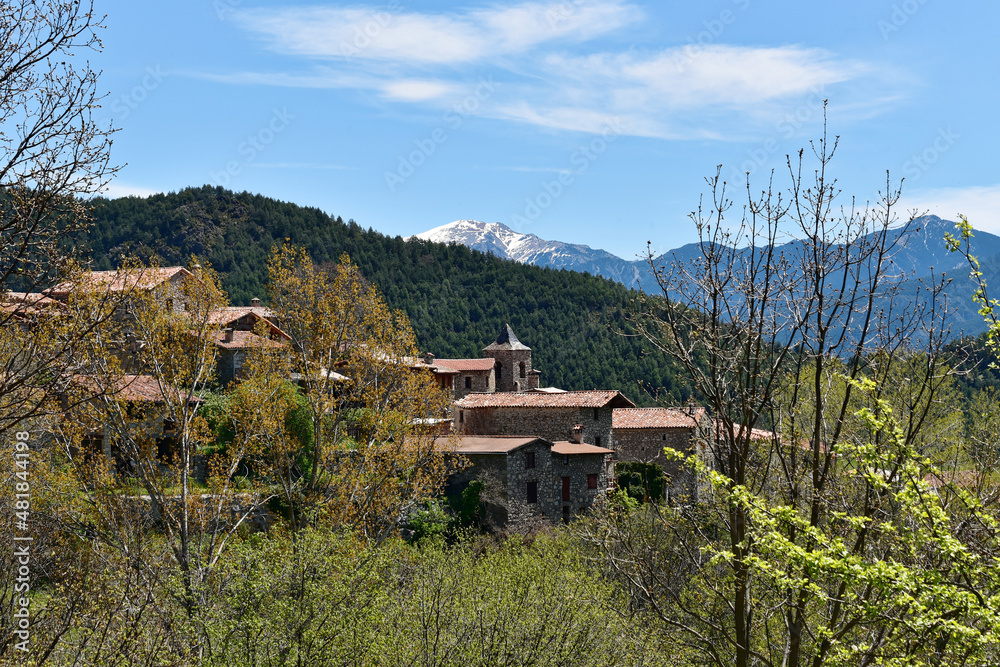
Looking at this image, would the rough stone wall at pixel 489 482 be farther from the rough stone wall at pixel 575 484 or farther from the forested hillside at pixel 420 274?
the forested hillside at pixel 420 274

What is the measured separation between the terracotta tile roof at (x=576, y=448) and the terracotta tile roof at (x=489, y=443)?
1.16m

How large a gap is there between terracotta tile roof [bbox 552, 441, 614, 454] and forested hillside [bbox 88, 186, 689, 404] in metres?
41.0

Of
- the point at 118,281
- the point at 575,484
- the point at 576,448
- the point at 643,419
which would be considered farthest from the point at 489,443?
the point at 118,281

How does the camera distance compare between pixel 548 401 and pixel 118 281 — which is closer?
pixel 118 281

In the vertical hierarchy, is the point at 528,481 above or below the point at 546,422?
below

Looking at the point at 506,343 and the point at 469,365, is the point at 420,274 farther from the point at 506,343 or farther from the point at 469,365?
the point at 469,365

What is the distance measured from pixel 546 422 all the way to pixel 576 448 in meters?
3.05

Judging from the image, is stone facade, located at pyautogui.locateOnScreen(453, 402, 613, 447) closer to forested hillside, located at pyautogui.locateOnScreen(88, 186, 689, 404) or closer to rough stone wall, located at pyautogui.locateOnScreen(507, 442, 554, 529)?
rough stone wall, located at pyautogui.locateOnScreen(507, 442, 554, 529)

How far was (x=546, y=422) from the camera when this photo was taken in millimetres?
41594

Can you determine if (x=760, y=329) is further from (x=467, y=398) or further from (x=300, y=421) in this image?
(x=467, y=398)

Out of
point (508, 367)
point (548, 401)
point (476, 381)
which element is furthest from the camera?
point (508, 367)

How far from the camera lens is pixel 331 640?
12.2 meters

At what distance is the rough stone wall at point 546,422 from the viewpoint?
41.3m

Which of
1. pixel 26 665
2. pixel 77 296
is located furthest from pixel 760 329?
pixel 77 296
